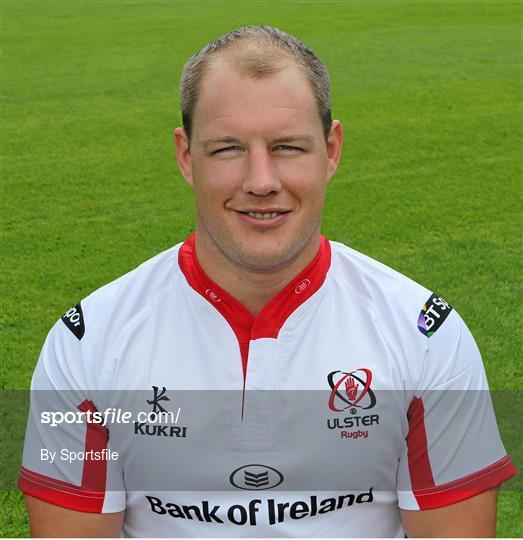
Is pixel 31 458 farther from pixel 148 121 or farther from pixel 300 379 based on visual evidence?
pixel 148 121

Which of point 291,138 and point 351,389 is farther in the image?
point 351,389

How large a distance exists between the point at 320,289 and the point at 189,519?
0.74 metres

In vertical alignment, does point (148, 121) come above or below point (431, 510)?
below

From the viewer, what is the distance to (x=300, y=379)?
7.98 feet

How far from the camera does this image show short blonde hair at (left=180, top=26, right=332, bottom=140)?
2.33 metres

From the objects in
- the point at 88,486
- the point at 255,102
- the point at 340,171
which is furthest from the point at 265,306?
the point at 340,171

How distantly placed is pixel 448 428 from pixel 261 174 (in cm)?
86

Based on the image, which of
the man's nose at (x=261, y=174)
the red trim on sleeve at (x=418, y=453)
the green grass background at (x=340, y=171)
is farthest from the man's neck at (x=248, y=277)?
the green grass background at (x=340, y=171)

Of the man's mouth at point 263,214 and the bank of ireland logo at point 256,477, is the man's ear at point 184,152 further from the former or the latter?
the bank of ireland logo at point 256,477

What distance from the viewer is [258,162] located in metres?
2.28

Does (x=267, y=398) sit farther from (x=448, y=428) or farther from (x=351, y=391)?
(x=448, y=428)

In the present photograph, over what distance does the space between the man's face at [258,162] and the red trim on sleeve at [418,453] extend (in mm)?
557

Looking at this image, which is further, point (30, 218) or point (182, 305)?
point (30, 218)

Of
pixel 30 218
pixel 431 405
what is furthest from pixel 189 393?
pixel 30 218
